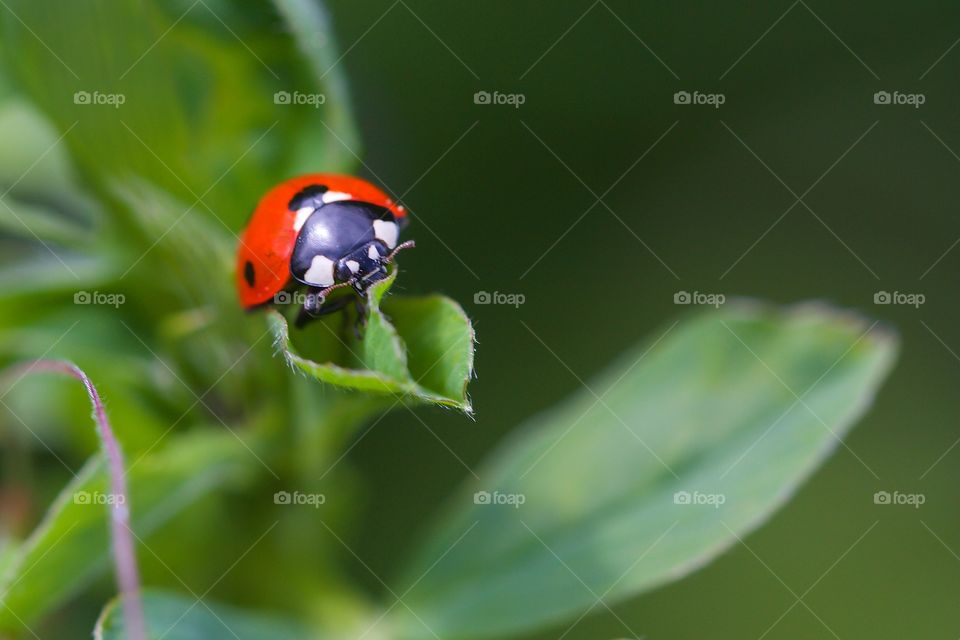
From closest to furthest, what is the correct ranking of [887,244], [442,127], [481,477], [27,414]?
[27,414]
[481,477]
[442,127]
[887,244]

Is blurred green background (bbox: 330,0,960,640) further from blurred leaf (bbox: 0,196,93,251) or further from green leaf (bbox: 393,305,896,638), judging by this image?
blurred leaf (bbox: 0,196,93,251)

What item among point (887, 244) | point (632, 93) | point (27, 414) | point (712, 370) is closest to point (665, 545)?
point (712, 370)

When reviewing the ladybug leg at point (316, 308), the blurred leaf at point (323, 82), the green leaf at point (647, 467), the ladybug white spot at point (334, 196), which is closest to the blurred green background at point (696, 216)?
the green leaf at point (647, 467)

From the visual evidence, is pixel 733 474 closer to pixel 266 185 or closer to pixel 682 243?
pixel 266 185

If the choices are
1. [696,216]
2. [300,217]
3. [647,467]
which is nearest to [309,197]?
[300,217]

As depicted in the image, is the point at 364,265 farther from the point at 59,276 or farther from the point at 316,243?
the point at 59,276

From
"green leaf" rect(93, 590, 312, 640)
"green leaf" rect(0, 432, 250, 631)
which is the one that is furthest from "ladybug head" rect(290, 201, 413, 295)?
"green leaf" rect(93, 590, 312, 640)
